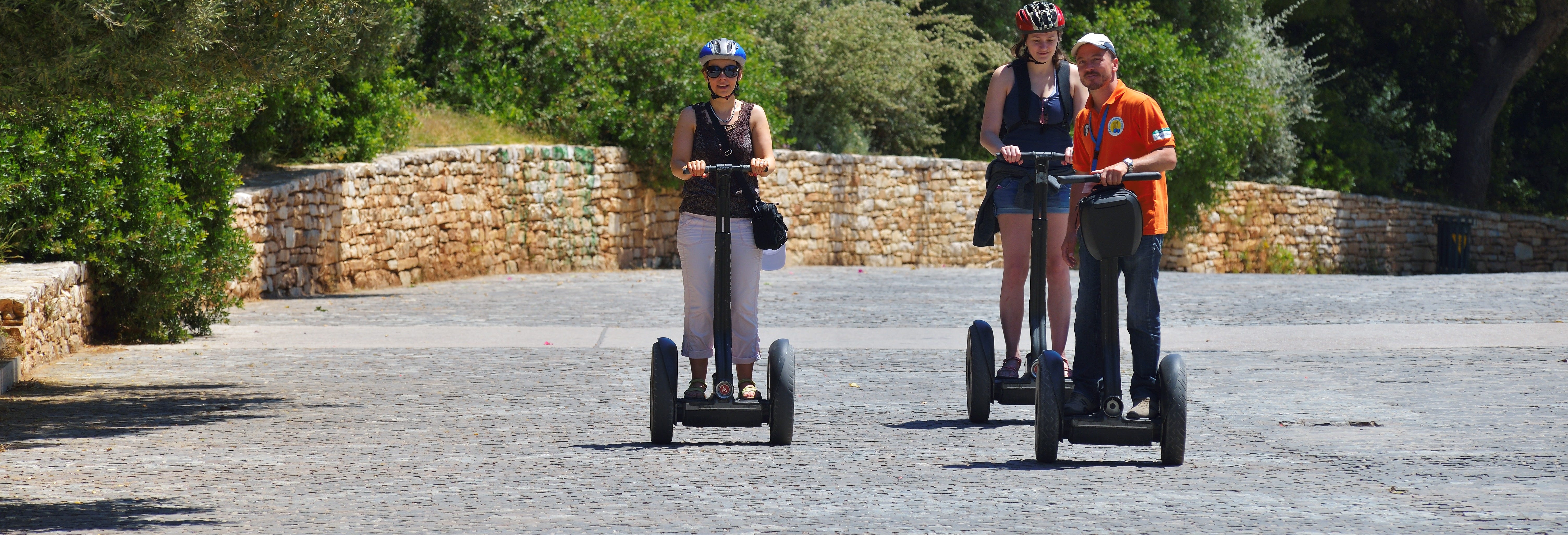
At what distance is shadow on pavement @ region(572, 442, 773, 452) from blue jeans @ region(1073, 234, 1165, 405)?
53.2 inches

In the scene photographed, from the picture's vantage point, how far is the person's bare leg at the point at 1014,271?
686 centimetres

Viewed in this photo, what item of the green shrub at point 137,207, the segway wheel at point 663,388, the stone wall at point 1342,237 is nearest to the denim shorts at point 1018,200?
the segway wheel at point 663,388

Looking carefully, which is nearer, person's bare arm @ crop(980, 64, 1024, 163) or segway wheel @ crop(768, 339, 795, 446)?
segway wheel @ crop(768, 339, 795, 446)

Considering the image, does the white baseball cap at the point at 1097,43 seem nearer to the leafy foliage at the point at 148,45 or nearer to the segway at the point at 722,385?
the segway at the point at 722,385

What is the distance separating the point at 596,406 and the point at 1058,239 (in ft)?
7.77

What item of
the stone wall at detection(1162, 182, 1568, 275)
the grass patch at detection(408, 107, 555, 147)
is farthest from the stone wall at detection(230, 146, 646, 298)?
the stone wall at detection(1162, 182, 1568, 275)

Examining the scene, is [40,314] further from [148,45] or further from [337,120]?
[337,120]

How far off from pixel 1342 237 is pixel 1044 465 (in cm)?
2266

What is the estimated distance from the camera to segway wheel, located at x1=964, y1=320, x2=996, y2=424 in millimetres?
6648

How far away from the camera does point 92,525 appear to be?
15.4 ft

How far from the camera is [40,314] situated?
28.2 feet

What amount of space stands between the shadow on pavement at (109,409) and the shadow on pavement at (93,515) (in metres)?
1.40

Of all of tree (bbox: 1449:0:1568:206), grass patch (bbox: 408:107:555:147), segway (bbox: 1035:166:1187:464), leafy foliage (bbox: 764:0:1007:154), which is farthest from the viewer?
tree (bbox: 1449:0:1568:206)

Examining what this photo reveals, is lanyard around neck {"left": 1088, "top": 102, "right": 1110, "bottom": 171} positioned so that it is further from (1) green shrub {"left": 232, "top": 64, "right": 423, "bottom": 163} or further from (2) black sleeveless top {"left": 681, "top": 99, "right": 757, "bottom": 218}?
(1) green shrub {"left": 232, "top": 64, "right": 423, "bottom": 163}
